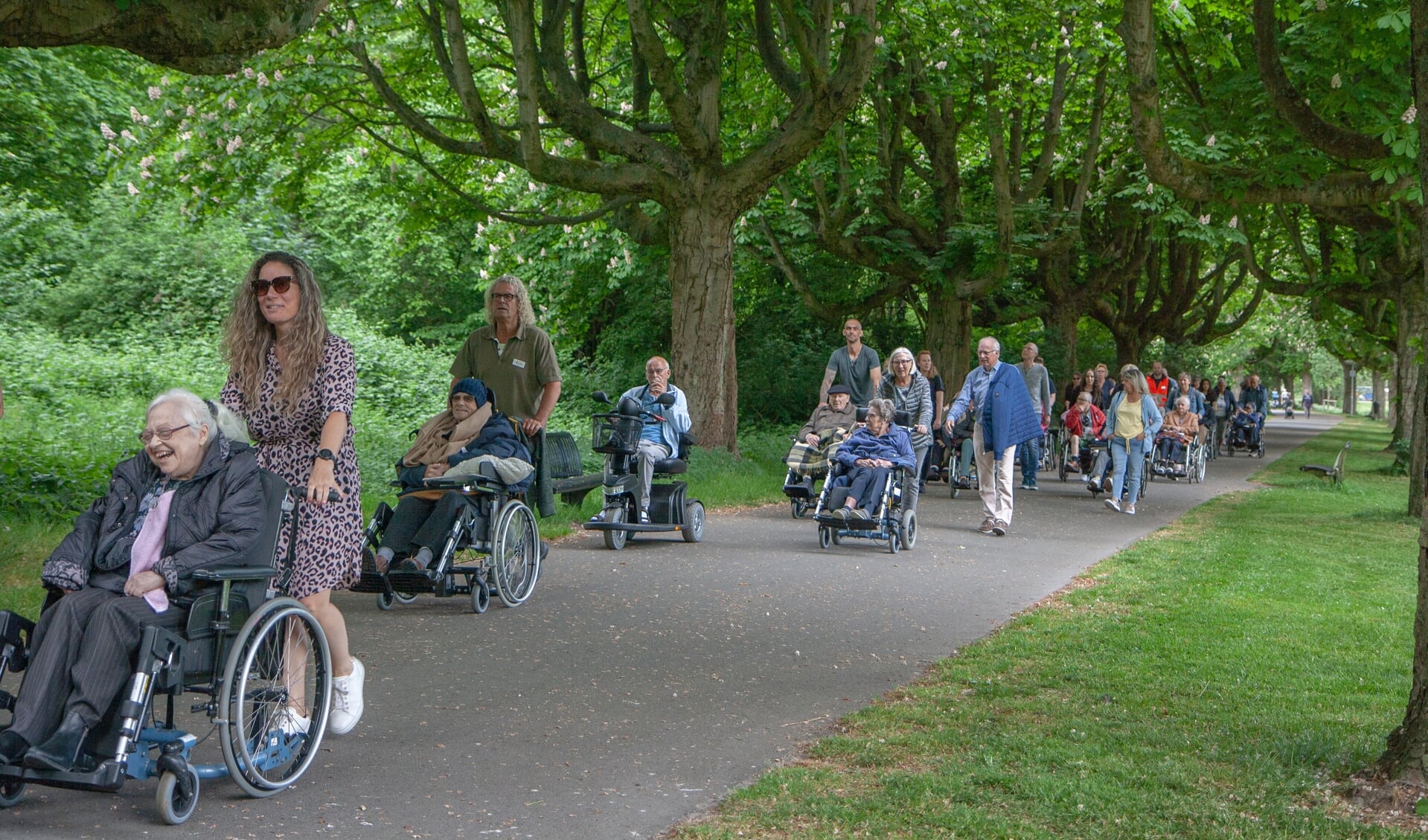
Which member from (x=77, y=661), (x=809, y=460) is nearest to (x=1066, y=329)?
(x=809, y=460)

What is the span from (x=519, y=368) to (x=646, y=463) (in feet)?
8.81

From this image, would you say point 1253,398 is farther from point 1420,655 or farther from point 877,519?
point 1420,655

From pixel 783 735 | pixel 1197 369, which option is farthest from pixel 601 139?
pixel 1197 369

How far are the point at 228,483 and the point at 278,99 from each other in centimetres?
1232

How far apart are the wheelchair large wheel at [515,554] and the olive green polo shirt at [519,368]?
1.09 m

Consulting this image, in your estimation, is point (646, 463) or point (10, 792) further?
point (646, 463)

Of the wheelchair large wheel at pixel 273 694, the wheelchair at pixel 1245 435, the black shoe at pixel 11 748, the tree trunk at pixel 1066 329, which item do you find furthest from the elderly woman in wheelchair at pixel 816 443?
the wheelchair at pixel 1245 435

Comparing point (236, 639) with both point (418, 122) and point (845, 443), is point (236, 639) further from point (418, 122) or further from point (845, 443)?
point (418, 122)

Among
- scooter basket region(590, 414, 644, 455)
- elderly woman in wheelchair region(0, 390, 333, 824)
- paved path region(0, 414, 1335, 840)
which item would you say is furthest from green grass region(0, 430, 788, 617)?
elderly woman in wheelchair region(0, 390, 333, 824)

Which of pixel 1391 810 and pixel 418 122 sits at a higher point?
pixel 418 122

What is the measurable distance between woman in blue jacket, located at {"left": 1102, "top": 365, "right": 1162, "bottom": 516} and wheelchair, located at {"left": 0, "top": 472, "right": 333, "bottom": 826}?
46.8ft

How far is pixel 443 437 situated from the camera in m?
9.27

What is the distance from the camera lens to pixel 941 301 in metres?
25.8

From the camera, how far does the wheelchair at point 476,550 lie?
28.1ft
